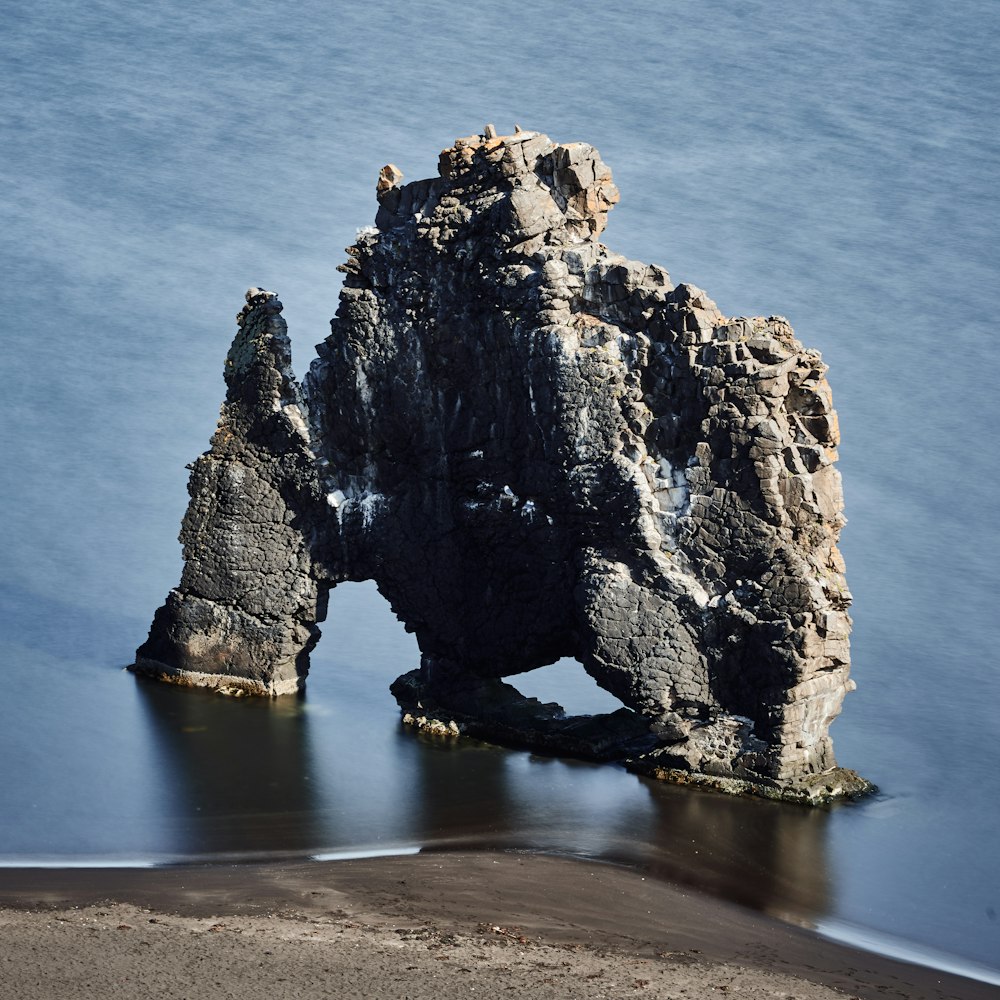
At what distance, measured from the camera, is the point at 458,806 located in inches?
1537

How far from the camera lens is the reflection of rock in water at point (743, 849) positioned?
117ft

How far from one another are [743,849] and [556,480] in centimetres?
671

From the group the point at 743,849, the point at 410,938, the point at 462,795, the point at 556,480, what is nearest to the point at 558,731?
the point at 462,795

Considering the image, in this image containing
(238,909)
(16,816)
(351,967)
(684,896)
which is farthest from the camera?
(16,816)

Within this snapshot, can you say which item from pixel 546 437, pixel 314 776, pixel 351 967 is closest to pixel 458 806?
pixel 314 776

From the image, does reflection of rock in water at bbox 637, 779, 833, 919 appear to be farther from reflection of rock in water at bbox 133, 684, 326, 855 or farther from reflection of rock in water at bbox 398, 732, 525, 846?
reflection of rock in water at bbox 133, 684, 326, 855

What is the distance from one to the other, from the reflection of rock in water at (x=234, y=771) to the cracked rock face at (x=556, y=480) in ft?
6.85

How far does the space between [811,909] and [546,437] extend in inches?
352

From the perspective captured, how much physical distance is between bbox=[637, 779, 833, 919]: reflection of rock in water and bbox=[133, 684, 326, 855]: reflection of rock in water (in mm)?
5373

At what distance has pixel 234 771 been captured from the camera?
40469 mm

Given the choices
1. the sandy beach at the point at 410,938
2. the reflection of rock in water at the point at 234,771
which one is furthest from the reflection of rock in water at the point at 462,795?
the reflection of rock in water at the point at 234,771

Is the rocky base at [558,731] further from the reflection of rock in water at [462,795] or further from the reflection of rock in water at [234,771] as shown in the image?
the reflection of rock in water at [234,771]

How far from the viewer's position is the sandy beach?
98.1ft

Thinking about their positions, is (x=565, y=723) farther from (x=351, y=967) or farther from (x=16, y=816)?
(x=351, y=967)
